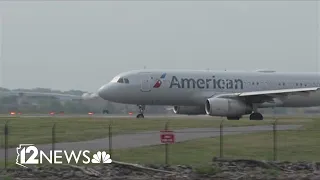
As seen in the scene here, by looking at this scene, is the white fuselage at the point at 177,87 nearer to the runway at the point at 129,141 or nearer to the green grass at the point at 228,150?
the runway at the point at 129,141

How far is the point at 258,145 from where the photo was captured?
30484 mm

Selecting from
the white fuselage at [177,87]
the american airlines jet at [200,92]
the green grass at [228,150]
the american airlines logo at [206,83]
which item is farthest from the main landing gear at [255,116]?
the green grass at [228,150]

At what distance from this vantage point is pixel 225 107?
50969 mm

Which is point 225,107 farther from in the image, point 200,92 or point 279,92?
point 279,92

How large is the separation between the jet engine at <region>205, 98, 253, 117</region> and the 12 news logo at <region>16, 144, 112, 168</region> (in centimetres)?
2471

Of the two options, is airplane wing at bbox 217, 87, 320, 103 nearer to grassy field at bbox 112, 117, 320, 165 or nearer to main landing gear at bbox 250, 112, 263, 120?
main landing gear at bbox 250, 112, 263, 120

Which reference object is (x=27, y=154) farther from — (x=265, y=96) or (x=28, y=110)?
(x=28, y=110)

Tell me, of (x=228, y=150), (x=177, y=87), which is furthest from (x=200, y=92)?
(x=228, y=150)

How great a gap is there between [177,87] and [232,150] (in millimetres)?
24789

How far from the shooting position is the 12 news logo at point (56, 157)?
24.1m

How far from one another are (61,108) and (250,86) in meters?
35.5

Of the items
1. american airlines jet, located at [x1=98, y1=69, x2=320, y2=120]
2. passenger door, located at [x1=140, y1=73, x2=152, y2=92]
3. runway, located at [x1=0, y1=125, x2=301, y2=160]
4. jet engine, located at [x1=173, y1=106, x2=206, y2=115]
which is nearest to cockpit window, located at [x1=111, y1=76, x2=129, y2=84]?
american airlines jet, located at [x1=98, y1=69, x2=320, y2=120]

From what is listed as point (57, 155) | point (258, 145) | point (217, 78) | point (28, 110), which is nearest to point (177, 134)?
point (258, 145)

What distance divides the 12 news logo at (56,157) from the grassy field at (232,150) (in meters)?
0.82
